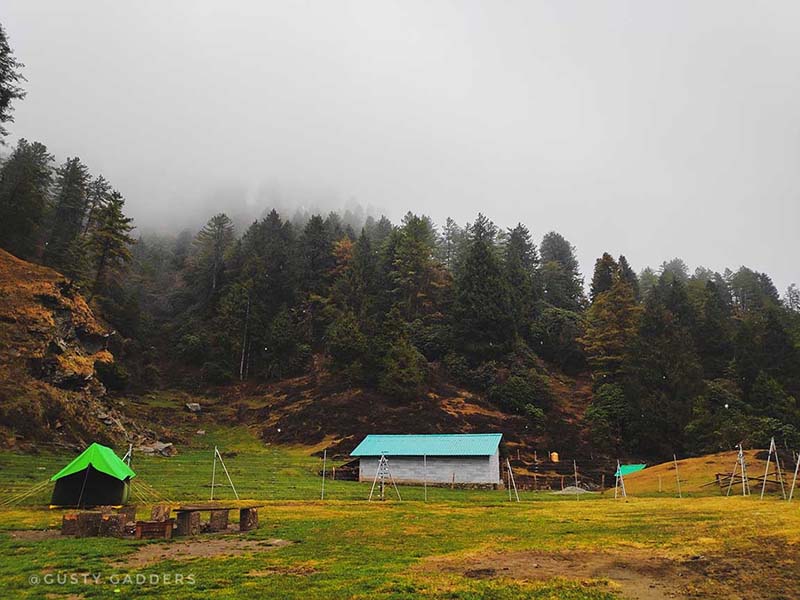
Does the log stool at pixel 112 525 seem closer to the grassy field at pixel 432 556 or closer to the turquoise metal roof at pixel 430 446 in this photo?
the grassy field at pixel 432 556

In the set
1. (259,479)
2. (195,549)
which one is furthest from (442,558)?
(259,479)

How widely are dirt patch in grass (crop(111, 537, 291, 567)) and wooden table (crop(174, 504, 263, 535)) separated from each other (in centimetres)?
88

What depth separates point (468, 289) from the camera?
7238 centimetres

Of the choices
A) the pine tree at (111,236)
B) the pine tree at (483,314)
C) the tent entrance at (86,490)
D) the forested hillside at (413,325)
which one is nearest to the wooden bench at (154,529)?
the tent entrance at (86,490)

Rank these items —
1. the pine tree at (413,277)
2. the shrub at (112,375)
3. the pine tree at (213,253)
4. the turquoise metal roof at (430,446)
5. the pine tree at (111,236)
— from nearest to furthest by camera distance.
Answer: the turquoise metal roof at (430,446)
the shrub at (112,375)
the pine tree at (111,236)
the pine tree at (413,277)
the pine tree at (213,253)

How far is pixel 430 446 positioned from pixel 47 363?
97.3ft

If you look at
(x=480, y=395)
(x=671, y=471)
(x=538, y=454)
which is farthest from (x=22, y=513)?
(x=480, y=395)

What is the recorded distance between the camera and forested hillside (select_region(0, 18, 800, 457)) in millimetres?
53875

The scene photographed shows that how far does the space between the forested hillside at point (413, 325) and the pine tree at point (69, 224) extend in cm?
29

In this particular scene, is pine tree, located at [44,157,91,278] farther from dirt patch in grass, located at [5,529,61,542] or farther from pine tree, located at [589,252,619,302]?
pine tree, located at [589,252,619,302]

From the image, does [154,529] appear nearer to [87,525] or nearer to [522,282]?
[87,525]

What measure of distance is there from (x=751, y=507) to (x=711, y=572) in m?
14.6

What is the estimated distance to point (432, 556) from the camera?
464 inches

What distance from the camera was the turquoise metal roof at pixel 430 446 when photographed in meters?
38.7
